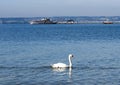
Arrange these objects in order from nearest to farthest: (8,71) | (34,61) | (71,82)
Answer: (71,82) → (8,71) → (34,61)

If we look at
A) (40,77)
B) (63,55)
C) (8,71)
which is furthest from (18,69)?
(63,55)

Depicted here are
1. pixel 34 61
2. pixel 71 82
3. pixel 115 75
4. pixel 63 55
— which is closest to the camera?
pixel 71 82

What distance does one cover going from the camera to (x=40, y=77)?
111 feet

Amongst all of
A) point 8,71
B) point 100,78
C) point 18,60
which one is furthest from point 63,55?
point 100,78

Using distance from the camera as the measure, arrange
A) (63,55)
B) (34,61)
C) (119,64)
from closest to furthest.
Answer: (119,64) → (34,61) → (63,55)

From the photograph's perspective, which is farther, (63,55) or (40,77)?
(63,55)

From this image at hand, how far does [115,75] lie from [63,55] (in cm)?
1610

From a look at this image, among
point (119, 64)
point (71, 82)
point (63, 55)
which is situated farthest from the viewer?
point (63, 55)

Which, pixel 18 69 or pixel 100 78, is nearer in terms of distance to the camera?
pixel 100 78

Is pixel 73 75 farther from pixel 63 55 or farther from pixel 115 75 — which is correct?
pixel 63 55

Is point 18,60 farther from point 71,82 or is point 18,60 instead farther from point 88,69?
point 71,82

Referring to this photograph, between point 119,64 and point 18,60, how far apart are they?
1002cm

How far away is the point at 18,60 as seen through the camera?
44.5m

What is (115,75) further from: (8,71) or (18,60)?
(18,60)
